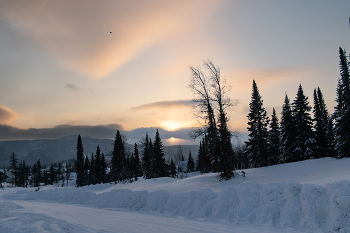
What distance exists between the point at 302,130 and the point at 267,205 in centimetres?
3013

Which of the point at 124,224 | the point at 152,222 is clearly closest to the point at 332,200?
the point at 152,222

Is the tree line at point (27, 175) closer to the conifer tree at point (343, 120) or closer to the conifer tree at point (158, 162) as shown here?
the conifer tree at point (158, 162)

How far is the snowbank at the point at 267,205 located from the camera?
793cm

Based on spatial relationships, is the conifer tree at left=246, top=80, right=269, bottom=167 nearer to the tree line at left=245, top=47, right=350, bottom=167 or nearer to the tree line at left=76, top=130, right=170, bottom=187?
Answer: the tree line at left=245, top=47, right=350, bottom=167

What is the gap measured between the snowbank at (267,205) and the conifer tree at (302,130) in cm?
2784

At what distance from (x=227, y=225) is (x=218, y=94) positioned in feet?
46.4

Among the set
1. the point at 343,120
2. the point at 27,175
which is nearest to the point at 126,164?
the point at 343,120

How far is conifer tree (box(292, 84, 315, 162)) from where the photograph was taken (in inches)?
1326

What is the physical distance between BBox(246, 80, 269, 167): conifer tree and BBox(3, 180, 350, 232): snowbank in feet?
84.3

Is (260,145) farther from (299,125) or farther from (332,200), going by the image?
(332,200)

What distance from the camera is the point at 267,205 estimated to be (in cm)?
953

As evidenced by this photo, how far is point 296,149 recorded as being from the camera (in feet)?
113

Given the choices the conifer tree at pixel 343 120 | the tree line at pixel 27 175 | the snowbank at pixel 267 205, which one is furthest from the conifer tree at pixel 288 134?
the tree line at pixel 27 175

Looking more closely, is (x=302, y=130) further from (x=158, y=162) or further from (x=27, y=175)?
(x=27, y=175)
